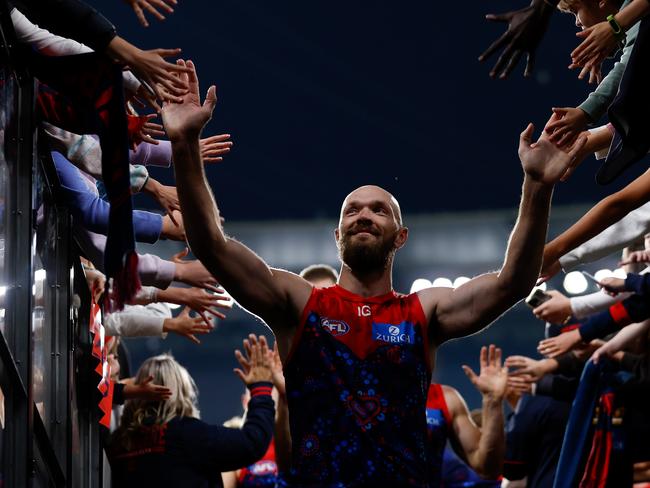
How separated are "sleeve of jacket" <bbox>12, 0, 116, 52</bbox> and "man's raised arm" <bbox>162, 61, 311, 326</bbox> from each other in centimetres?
28

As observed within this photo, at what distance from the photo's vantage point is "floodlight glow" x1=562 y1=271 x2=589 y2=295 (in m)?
11.3

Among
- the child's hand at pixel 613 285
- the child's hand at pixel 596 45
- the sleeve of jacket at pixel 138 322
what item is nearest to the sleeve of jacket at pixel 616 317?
the child's hand at pixel 613 285

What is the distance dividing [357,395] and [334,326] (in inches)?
9.2

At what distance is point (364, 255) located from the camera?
368 centimetres

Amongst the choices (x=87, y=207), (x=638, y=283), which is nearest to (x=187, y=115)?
(x=87, y=207)

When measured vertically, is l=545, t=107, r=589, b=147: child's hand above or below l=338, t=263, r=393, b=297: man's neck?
above

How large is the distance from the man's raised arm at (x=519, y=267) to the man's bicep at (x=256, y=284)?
428mm

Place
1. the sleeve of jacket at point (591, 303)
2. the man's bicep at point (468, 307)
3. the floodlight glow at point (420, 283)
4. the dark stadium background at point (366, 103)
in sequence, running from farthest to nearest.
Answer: the floodlight glow at point (420, 283), the dark stadium background at point (366, 103), the sleeve of jacket at point (591, 303), the man's bicep at point (468, 307)

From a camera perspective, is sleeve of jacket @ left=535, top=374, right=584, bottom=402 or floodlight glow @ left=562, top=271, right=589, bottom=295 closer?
sleeve of jacket @ left=535, top=374, right=584, bottom=402

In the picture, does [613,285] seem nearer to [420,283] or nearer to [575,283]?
[575,283]

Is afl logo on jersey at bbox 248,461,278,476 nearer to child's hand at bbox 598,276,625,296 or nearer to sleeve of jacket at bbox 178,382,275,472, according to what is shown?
sleeve of jacket at bbox 178,382,275,472

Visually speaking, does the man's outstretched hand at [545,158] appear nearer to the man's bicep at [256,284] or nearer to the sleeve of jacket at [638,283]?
the man's bicep at [256,284]

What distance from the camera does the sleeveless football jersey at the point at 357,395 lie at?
10.9ft

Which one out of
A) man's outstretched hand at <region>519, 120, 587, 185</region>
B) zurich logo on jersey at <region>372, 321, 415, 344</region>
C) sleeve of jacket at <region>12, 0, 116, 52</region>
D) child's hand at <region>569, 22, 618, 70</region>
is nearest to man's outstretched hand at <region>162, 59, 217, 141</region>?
sleeve of jacket at <region>12, 0, 116, 52</region>
